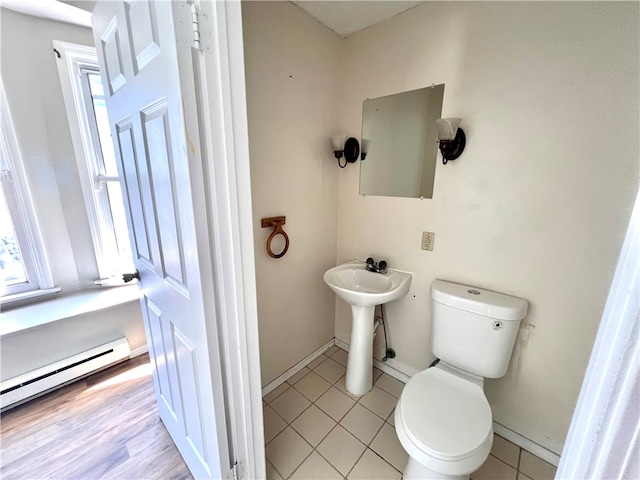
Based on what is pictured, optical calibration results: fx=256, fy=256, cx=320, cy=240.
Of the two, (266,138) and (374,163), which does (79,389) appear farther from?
(374,163)

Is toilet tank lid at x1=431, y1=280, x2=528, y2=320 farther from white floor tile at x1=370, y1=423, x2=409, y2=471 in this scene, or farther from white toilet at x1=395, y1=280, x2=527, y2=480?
white floor tile at x1=370, y1=423, x2=409, y2=471

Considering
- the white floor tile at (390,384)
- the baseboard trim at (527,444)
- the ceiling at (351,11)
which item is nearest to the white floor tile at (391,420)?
the white floor tile at (390,384)

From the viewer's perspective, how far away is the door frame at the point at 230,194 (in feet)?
2.14

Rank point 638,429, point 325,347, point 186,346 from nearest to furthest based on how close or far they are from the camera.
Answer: point 638,429 → point 186,346 → point 325,347

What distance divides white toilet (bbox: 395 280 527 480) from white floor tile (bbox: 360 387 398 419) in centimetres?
39

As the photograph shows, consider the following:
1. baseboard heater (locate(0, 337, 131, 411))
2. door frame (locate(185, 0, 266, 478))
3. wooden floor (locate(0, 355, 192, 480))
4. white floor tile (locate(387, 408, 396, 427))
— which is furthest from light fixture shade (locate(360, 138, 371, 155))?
baseboard heater (locate(0, 337, 131, 411))

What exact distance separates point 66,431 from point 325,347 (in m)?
1.58

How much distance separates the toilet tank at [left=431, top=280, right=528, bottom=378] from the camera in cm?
117

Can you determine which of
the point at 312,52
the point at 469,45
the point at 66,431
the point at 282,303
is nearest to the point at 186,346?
the point at 282,303

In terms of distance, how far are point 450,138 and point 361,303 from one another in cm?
95

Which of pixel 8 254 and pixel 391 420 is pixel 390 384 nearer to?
pixel 391 420

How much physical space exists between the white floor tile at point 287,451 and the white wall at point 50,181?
1.35 m

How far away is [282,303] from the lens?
1.64 metres

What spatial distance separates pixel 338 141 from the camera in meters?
1.62
